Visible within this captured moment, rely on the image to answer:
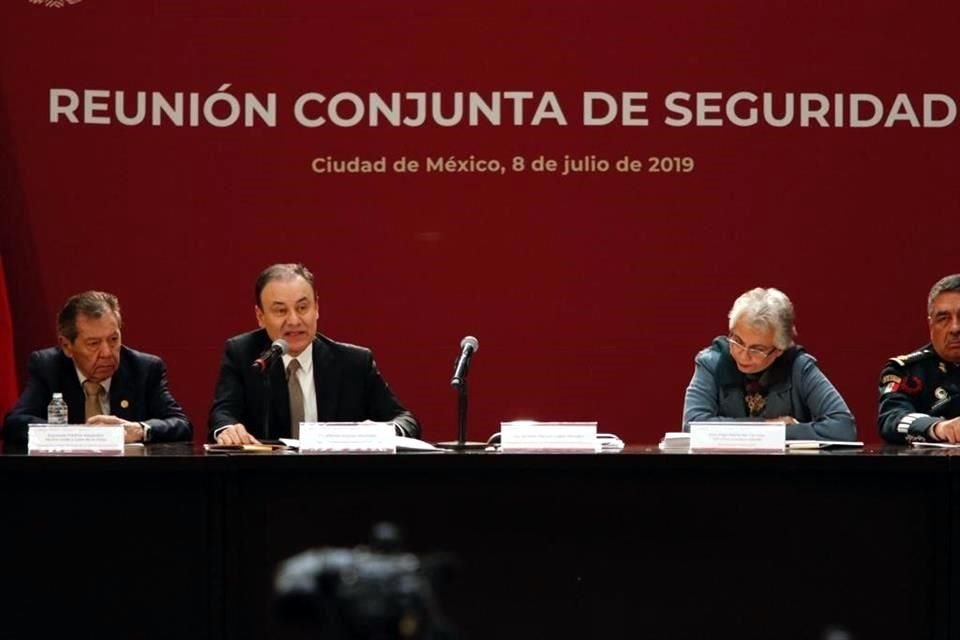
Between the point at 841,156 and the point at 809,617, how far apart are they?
7.56 ft

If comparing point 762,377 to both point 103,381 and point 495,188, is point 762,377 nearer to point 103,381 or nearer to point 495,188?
point 495,188

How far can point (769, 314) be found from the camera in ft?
13.2

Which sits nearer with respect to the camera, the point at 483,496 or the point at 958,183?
the point at 483,496

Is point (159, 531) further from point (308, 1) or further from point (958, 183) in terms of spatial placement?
point (958, 183)

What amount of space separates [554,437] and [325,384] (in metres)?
1.06

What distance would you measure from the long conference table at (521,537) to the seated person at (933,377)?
91 centimetres

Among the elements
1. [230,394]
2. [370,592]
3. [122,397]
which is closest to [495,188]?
[230,394]

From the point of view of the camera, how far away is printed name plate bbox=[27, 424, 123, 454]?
126 inches

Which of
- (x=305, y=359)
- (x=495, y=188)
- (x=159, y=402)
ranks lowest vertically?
(x=159, y=402)

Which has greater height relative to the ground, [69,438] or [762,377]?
[762,377]

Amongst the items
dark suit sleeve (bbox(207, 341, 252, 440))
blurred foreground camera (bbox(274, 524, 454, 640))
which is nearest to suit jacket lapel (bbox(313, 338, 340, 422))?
dark suit sleeve (bbox(207, 341, 252, 440))

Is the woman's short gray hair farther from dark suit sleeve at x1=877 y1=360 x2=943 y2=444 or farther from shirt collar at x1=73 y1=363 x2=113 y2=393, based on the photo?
shirt collar at x1=73 y1=363 x2=113 y2=393

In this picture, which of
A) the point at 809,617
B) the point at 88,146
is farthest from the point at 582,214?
the point at 809,617

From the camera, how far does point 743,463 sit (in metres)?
3.13
